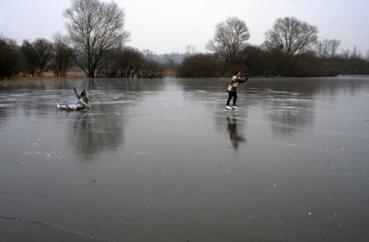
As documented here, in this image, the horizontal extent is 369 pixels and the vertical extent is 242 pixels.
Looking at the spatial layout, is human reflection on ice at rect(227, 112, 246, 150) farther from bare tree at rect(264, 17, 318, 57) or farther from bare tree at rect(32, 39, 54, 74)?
bare tree at rect(264, 17, 318, 57)

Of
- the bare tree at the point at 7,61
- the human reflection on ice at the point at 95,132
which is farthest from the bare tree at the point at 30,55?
the human reflection on ice at the point at 95,132

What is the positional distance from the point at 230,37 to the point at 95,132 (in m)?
85.8

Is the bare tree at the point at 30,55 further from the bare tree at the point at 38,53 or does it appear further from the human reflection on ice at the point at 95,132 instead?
the human reflection on ice at the point at 95,132

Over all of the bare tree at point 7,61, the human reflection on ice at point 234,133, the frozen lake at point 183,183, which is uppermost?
the bare tree at point 7,61

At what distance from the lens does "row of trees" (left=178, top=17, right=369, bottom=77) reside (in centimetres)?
8262

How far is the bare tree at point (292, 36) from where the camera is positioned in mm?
96562

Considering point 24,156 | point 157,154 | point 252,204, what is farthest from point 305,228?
point 24,156

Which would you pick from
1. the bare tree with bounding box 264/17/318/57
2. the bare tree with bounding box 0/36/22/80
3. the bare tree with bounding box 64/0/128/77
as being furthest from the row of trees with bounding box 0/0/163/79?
the bare tree with bounding box 264/17/318/57

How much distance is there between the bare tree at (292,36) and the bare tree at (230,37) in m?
6.75

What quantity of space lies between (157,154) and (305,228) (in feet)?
13.4

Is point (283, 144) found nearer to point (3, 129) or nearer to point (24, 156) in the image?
point (24, 156)

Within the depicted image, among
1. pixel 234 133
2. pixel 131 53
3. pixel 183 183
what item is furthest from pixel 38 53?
pixel 183 183

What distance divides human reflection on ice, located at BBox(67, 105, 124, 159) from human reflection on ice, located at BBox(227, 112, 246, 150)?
2547 millimetres

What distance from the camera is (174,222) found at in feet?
15.7
